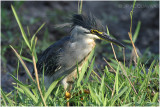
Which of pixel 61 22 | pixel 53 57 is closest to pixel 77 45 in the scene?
pixel 53 57

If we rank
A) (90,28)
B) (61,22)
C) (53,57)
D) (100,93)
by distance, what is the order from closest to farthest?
(100,93), (90,28), (53,57), (61,22)

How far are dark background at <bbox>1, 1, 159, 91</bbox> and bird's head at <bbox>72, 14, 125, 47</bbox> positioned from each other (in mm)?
1792

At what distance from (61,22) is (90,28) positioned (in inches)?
133

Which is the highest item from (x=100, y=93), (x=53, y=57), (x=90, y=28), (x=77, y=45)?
(x=90, y=28)

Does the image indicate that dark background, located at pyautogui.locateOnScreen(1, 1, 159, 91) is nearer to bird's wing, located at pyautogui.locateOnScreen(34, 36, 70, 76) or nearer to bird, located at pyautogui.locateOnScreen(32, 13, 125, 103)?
bird's wing, located at pyautogui.locateOnScreen(34, 36, 70, 76)

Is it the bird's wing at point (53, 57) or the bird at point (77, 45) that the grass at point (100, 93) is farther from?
the bird's wing at point (53, 57)

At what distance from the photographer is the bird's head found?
12.3 ft

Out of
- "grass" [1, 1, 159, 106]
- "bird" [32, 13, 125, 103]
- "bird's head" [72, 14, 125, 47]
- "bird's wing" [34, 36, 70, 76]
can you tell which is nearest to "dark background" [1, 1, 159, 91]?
"bird's wing" [34, 36, 70, 76]

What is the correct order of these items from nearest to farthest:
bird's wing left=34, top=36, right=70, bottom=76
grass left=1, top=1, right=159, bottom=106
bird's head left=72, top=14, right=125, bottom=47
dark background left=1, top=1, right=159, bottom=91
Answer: grass left=1, top=1, right=159, bottom=106
bird's head left=72, top=14, right=125, bottom=47
bird's wing left=34, top=36, right=70, bottom=76
dark background left=1, top=1, right=159, bottom=91

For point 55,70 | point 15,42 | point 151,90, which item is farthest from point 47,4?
point 151,90

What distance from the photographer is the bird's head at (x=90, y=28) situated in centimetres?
374

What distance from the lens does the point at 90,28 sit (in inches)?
148

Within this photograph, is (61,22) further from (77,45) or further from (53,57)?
(77,45)

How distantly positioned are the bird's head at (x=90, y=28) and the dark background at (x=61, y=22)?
1.79m
